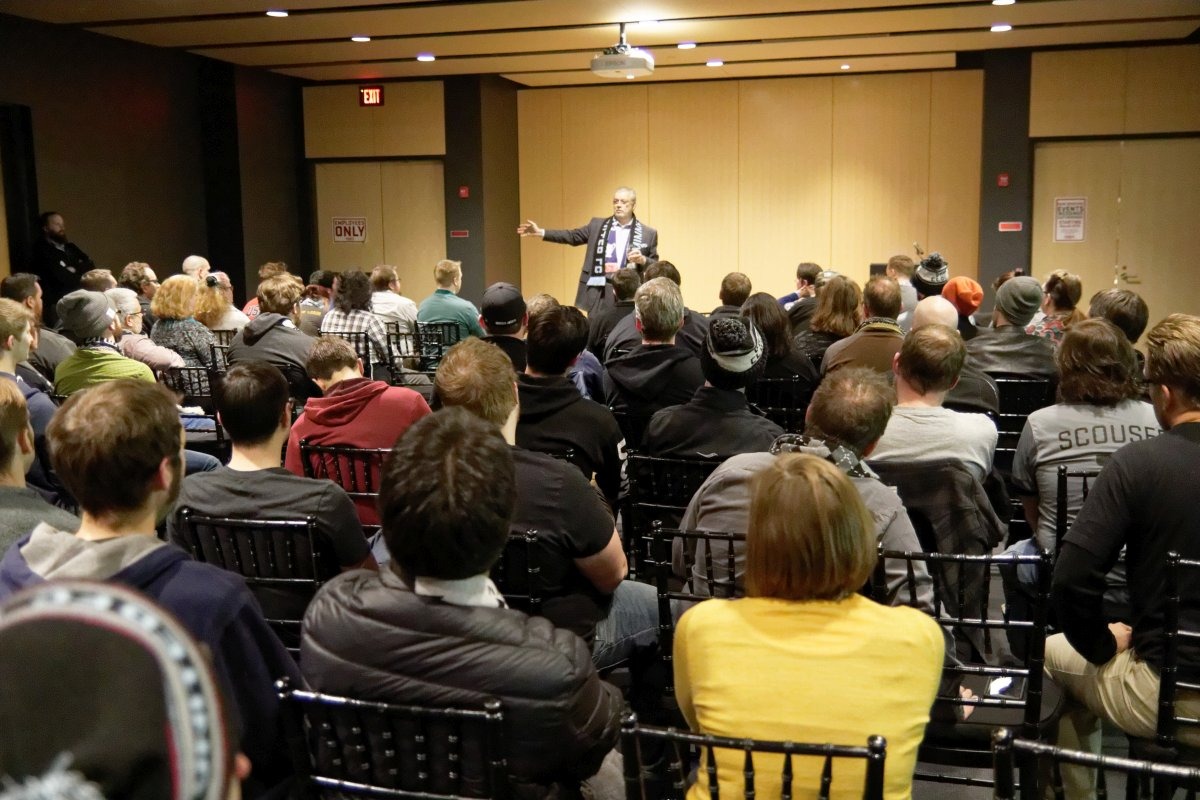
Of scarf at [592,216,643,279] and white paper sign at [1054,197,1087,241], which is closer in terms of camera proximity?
scarf at [592,216,643,279]

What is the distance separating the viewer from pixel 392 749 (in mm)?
1597

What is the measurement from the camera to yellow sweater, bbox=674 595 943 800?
162cm

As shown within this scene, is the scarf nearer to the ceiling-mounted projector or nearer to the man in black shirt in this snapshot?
the ceiling-mounted projector

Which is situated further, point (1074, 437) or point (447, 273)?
point (447, 273)

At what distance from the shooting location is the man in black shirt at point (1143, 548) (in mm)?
2250

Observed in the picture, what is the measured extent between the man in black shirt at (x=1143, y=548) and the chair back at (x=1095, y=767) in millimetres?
859

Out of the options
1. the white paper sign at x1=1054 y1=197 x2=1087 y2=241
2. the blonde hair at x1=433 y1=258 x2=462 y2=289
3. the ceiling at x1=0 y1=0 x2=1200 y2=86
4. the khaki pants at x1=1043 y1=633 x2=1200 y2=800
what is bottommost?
the khaki pants at x1=1043 y1=633 x2=1200 y2=800

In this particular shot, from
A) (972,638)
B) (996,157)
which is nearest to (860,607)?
(972,638)

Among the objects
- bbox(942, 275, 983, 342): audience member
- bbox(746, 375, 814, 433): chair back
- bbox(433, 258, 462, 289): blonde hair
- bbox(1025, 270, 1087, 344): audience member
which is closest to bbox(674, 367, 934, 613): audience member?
bbox(746, 375, 814, 433): chair back

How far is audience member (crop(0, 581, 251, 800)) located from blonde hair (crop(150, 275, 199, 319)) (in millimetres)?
5289

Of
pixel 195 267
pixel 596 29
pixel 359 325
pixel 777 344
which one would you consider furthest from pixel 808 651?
pixel 195 267

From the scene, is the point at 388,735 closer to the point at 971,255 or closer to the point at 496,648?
the point at 496,648

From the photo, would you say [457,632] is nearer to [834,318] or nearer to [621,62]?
[834,318]

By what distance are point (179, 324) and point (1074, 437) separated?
4340mm
